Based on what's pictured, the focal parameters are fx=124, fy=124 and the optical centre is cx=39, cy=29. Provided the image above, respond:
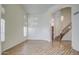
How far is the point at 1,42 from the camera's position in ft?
5.30

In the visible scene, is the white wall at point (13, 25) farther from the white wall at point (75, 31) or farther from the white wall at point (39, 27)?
the white wall at point (75, 31)

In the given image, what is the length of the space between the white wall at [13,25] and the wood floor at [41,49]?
9 cm

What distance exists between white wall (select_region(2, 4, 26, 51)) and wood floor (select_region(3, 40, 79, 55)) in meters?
0.09

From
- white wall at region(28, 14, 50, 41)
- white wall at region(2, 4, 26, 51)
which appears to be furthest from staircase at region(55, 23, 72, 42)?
white wall at region(2, 4, 26, 51)

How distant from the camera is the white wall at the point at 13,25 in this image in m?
1.69

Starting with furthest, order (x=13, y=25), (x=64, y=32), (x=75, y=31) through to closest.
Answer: (x=64, y=32) → (x=75, y=31) → (x=13, y=25)

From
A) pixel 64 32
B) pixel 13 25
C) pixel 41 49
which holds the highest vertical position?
pixel 13 25

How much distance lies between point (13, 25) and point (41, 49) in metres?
0.54

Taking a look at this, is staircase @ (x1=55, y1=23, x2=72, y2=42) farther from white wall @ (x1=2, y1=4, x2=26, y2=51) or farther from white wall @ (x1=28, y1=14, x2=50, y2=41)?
white wall @ (x1=2, y1=4, x2=26, y2=51)

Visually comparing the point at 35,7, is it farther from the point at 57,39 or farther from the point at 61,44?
the point at 61,44

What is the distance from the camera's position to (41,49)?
1.81m

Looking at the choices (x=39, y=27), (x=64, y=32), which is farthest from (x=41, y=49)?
(x=64, y=32)

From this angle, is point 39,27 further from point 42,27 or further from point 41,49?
point 41,49
